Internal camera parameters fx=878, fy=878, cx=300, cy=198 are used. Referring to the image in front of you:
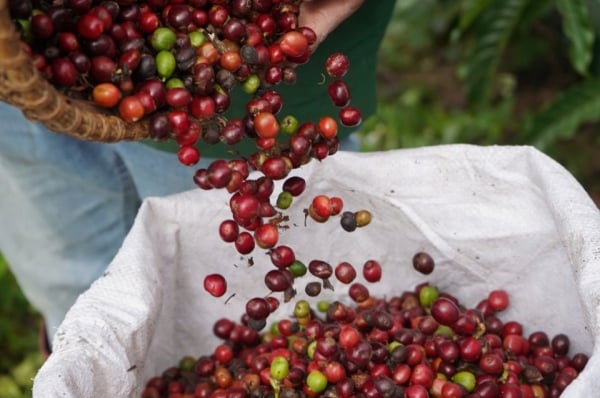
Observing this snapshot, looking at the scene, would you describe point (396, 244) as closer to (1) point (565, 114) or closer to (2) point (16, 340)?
(1) point (565, 114)

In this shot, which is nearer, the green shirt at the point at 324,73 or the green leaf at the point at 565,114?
the green shirt at the point at 324,73

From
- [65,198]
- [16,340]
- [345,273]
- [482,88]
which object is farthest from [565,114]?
[16,340]

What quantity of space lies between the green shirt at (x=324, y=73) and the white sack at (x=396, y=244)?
0.16 meters

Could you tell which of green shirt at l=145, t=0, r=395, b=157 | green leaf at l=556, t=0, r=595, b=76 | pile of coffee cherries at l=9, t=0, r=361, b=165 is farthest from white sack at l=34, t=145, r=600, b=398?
green leaf at l=556, t=0, r=595, b=76

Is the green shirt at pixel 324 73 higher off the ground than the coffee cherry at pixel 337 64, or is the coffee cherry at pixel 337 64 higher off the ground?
the coffee cherry at pixel 337 64

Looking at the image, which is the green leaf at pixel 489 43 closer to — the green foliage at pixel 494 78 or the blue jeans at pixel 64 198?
the green foliage at pixel 494 78

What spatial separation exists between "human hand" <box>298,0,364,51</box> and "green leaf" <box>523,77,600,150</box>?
4.88ft

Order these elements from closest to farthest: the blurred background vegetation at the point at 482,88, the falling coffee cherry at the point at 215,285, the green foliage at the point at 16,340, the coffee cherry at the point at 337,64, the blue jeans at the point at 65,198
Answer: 1. the coffee cherry at the point at 337,64
2. the falling coffee cherry at the point at 215,285
3. the blue jeans at the point at 65,198
4. the green foliage at the point at 16,340
5. the blurred background vegetation at the point at 482,88

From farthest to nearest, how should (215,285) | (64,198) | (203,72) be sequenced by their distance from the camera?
(64,198) → (215,285) → (203,72)

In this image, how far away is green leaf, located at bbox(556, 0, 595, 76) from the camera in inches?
108

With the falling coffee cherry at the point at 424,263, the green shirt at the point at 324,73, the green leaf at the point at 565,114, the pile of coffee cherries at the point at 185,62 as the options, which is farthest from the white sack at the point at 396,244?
the green leaf at the point at 565,114

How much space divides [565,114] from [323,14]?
5.14 feet

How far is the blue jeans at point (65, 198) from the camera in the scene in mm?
2441

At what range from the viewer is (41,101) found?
1.37 meters
